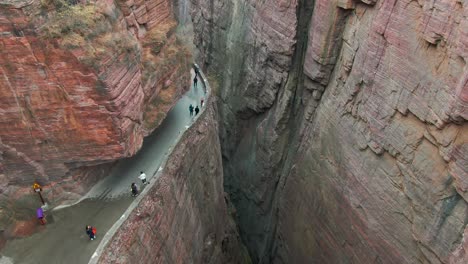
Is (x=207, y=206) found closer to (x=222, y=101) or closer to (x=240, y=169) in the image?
(x=240, y=169)

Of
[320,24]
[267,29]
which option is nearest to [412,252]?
[320,24]

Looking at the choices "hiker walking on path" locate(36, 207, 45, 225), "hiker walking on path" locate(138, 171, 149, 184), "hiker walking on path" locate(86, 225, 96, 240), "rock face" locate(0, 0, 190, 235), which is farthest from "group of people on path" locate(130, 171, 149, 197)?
"hiker walking on path" locate(36, 207, 45, 225)

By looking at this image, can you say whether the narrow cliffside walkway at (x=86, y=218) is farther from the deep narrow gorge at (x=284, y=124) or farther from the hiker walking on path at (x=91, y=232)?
the deep narrow gorge at (x=284, y=124)

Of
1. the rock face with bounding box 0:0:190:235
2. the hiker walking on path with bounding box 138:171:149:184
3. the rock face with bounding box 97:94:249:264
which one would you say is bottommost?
the rock face with bounding box 97:94:249:264

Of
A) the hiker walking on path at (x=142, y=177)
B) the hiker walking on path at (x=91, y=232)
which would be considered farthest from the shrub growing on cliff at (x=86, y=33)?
the hiker walking on path at (x=91, y=232)

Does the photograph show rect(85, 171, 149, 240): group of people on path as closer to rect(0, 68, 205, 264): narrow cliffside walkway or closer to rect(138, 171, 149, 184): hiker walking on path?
rect(138, 171, 149, 184): hiker walking on path

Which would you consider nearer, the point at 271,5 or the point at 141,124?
the point at 141,124
